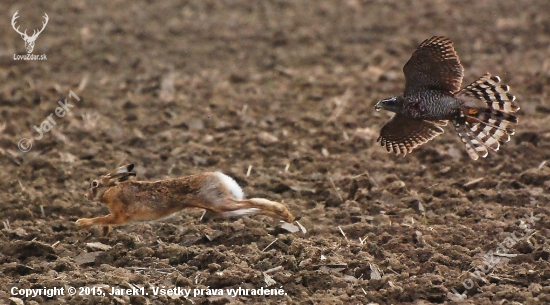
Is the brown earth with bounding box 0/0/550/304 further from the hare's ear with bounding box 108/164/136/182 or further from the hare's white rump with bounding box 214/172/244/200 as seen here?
the hare's ear with bounding box 108/164/136/182

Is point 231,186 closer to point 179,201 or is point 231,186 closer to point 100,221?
point 179,201

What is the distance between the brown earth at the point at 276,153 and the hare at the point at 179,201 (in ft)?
0.47

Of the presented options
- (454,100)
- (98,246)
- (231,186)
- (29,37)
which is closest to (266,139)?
(231,186)

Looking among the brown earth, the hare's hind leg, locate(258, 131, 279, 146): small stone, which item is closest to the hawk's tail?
the brown earth

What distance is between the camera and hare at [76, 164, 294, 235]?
667cm

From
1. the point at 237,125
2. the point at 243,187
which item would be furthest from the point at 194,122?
the point at 243,187

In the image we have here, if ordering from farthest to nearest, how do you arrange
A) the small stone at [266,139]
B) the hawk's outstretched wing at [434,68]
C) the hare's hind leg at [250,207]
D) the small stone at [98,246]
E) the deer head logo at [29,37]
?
the deer head logo at [29,37], the small stone at [266,139], the hawk's outstretched wing at [434,68], the hare's hind leg at [250,207], the small stone at [98,246]

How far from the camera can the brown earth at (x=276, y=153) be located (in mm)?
5934

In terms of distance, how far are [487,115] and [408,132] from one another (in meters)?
0.72

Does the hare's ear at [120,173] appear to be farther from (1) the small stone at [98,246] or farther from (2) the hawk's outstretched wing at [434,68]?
(2) the hawk's outstretched wing at [434,68]

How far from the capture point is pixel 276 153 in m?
8.71

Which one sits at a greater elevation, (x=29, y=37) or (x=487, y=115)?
(x=29, y=37)

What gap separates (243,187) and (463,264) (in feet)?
7.92

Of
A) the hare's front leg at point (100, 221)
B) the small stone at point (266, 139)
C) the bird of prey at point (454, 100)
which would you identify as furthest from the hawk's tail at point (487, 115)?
the hare's front leg at point (100, 221)
